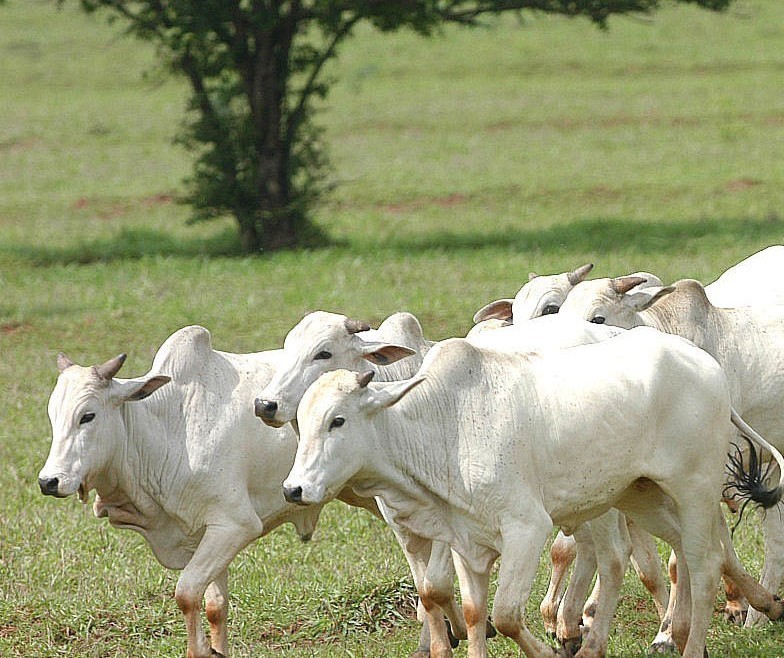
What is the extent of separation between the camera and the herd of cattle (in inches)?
192

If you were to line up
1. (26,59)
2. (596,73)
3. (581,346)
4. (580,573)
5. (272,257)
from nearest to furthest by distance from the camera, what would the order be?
(581,346) < (580,573) < (272,257) < (596,73) < (26,59)

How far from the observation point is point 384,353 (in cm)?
538

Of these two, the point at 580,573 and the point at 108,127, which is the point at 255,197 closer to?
the point at 108,127

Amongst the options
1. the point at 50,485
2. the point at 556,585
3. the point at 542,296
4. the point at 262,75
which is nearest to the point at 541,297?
the point at 542,296

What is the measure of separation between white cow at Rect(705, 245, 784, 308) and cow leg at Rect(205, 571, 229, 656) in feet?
8.92

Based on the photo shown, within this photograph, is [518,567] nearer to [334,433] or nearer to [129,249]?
[334,433]

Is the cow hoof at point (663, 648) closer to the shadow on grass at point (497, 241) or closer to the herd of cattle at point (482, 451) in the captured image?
the herd of cattle at point (482, 451)

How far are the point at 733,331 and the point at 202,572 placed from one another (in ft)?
7.80

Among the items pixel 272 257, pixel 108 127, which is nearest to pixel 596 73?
pixel 108 127

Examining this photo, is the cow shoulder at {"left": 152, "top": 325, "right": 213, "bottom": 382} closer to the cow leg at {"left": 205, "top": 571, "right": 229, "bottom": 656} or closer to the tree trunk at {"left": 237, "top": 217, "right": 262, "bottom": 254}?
the cow leg at {"left": 205, "top": 571, "right": 229, "bottom": 656}

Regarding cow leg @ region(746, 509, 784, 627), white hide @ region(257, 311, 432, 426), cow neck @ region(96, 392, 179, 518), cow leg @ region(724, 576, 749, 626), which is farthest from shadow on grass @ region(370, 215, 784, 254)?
cow neck @ region(96, 392, 179, 518)

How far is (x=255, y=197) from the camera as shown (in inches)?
620

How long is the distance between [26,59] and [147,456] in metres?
25.4

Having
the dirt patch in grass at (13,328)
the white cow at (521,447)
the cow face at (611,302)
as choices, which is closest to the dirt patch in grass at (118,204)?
the dirt patch in grass at (13,328)
